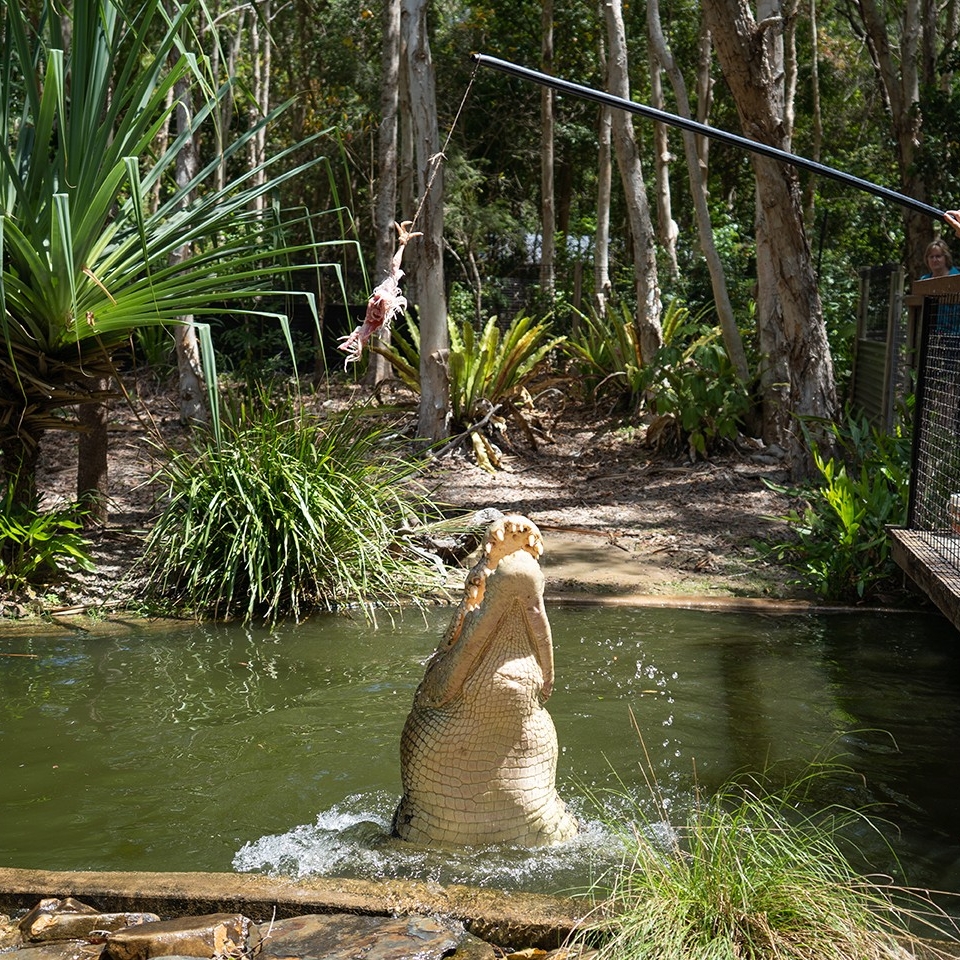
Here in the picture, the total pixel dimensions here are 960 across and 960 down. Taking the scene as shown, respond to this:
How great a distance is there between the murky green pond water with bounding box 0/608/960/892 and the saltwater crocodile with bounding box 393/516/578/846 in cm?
13

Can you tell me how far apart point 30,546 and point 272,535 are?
154 cm

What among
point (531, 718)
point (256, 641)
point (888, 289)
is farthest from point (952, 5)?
point (531, 718)

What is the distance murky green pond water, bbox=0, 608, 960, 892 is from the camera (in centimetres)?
403

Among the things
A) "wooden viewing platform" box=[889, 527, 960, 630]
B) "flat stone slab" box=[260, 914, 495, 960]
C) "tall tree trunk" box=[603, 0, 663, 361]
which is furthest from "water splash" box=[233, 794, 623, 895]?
"tall tree trunk" box=[603, 0, 663, 361]

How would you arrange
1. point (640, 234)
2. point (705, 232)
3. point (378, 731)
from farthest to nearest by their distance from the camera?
1. point (640, 234)
2. point (705, 232)
3. point (378, 731)

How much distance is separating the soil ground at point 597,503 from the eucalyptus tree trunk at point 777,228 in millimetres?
905

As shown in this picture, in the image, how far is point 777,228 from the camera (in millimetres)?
9727

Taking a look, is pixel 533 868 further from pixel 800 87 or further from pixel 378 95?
pixel 800 87

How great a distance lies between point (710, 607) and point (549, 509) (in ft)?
9.93

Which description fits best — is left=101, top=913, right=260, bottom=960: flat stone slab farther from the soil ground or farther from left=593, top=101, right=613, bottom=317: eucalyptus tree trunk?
left=593, top=101, right=613, bottom=317: eucalyptus tree trunk

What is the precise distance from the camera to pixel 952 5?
772 inches

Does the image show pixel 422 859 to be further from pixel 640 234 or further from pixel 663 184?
pixel 663 184

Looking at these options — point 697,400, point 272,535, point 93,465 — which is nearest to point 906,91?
point 697,400

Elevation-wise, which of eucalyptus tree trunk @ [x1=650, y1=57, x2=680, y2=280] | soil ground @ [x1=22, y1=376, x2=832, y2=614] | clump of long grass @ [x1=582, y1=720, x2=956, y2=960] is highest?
eucalyptus tree trunk @ [x1=650, y1=57, x2=680, y2=280]
